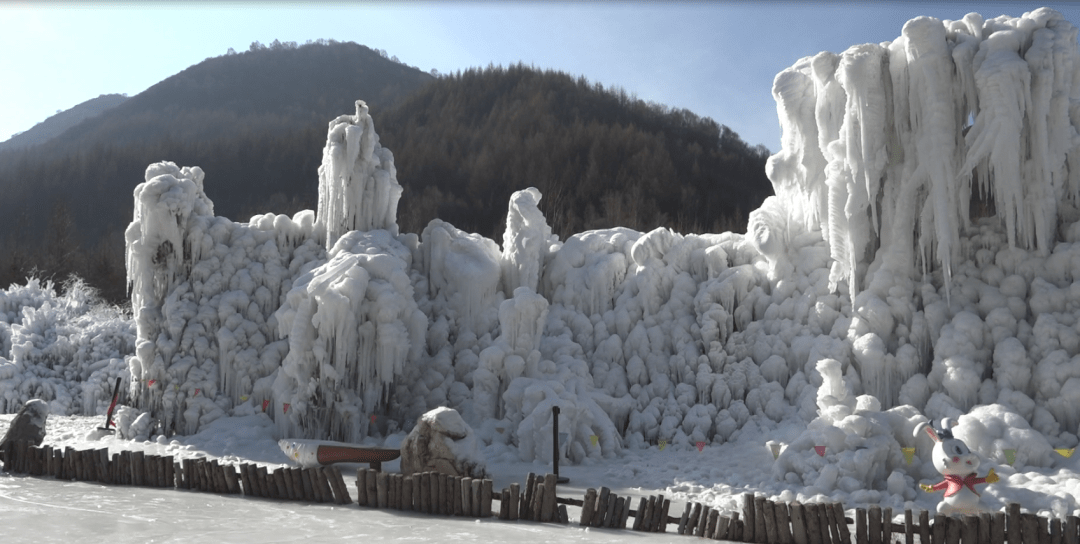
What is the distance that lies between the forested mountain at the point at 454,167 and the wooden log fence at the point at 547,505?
32700mm

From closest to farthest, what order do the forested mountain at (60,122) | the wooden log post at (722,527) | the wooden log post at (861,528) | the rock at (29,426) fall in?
the wooden log post at (861,528)
the wooden log post at (722,527)
the rock at (29,426)
the forested mountain at (60,122)

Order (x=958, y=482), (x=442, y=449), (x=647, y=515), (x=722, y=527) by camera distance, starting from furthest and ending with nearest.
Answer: (x=442, y=449) → (x=647, y=515) → (x=958, y=482) → (x=722, y=527)

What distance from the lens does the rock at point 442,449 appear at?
38.1 ft

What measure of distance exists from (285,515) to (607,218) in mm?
37545

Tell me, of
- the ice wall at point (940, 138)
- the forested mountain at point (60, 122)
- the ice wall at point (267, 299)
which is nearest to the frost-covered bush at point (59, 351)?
the ice wall at point (267, 299)

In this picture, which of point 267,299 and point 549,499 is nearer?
point 549,499

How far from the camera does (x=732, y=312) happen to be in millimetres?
15891

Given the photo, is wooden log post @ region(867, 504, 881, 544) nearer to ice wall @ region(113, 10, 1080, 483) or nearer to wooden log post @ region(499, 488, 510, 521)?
ice wall @ region(113, 10, 1080, 483)

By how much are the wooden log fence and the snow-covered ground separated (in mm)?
2684

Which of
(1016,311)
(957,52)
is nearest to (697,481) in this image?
(1016,311)

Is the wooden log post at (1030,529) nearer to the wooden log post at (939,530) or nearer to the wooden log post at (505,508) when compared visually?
the wooden log post at (939,530)

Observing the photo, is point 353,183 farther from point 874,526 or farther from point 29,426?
point 874,526

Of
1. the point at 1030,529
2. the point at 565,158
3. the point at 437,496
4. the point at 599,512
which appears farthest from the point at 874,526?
the point at 565,158

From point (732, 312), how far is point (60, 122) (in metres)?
143
